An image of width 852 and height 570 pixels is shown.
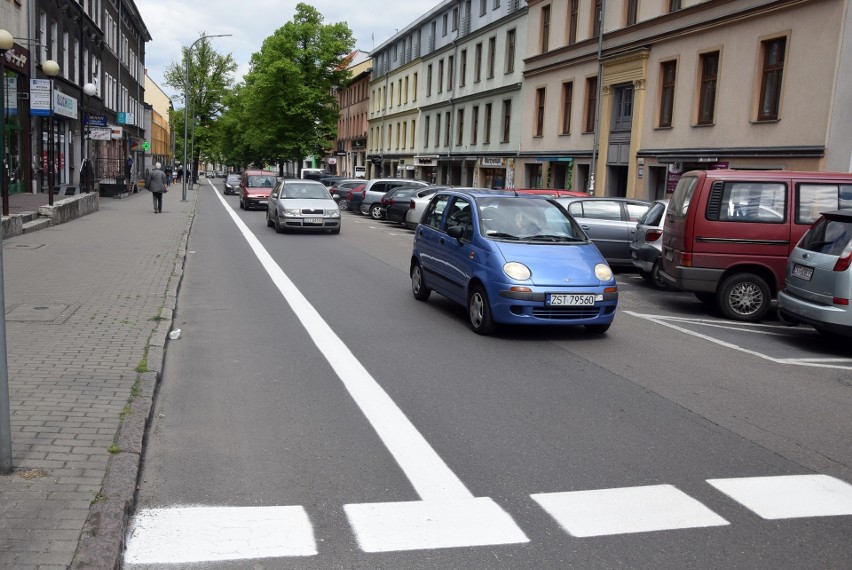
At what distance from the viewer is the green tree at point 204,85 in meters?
82.1

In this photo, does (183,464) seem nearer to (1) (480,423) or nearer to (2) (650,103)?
(1) (480,423)

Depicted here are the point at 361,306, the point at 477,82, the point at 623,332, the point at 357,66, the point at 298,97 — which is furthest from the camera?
the point at 357,66

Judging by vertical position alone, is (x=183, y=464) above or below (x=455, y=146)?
below

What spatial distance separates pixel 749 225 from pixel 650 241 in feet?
10.5

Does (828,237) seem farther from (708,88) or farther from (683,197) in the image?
(708,88)

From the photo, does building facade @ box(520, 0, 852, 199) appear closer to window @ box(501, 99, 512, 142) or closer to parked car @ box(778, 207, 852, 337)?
window @ box(501, 99, 512, 142)

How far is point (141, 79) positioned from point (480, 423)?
67854 mm

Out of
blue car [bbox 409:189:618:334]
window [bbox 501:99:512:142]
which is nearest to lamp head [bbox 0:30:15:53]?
blue car [bbox 409:189:618:334]

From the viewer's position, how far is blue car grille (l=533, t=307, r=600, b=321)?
8.84 metres

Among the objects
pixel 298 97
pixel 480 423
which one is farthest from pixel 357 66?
pixel 480 423

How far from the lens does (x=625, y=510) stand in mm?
4402

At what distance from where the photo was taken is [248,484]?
15.3ft

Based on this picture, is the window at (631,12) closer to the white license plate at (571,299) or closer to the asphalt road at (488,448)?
the asphalt road at (488,448)

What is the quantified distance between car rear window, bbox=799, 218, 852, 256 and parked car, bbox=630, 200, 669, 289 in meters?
4.12
